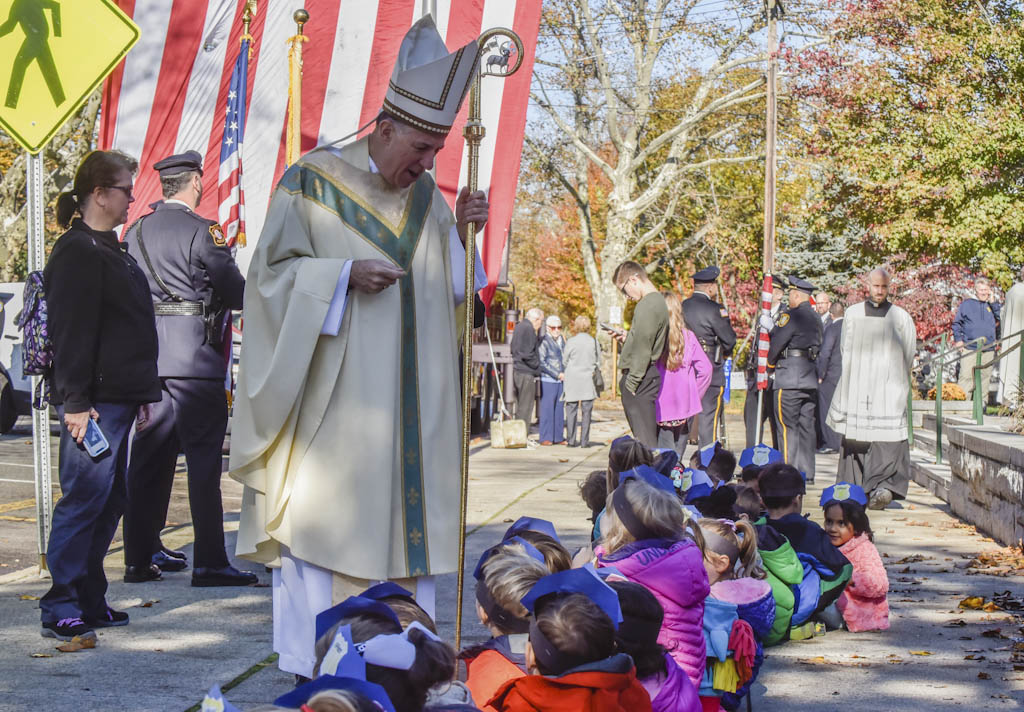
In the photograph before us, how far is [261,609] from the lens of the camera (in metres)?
6.02

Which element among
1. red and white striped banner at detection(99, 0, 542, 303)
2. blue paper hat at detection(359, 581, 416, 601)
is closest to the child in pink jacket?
red and white striped banner at detection(99, 0, 542, 303)

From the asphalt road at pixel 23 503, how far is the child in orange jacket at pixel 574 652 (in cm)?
418

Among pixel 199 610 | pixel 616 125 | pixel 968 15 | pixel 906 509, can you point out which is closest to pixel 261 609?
pixel 199 610

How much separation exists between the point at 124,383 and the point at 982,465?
6232 mm

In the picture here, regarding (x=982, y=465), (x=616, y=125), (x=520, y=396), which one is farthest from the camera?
(x=616, y=125)

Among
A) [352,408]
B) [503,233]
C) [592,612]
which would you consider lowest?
[592,612]

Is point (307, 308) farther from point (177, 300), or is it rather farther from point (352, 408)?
point (177, 300)

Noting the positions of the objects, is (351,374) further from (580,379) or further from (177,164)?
(580,379)

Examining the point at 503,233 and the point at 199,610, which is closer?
the point at 199,610

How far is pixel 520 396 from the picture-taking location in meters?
Answer: 18.2

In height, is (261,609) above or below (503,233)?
below

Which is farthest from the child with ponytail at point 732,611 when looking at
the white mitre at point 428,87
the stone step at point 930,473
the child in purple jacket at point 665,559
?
the stone step at point 930,473

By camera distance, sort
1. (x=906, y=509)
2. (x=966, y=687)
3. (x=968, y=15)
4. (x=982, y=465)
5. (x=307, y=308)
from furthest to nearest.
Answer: (x=968, y=15)
(x=906, y=509)
(x=982, y=465)
(x=966, y=687)
(x=307, y=308)

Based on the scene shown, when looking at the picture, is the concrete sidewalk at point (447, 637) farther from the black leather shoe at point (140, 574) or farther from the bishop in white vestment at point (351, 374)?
the bishop in white vestment at point (351, 374)
